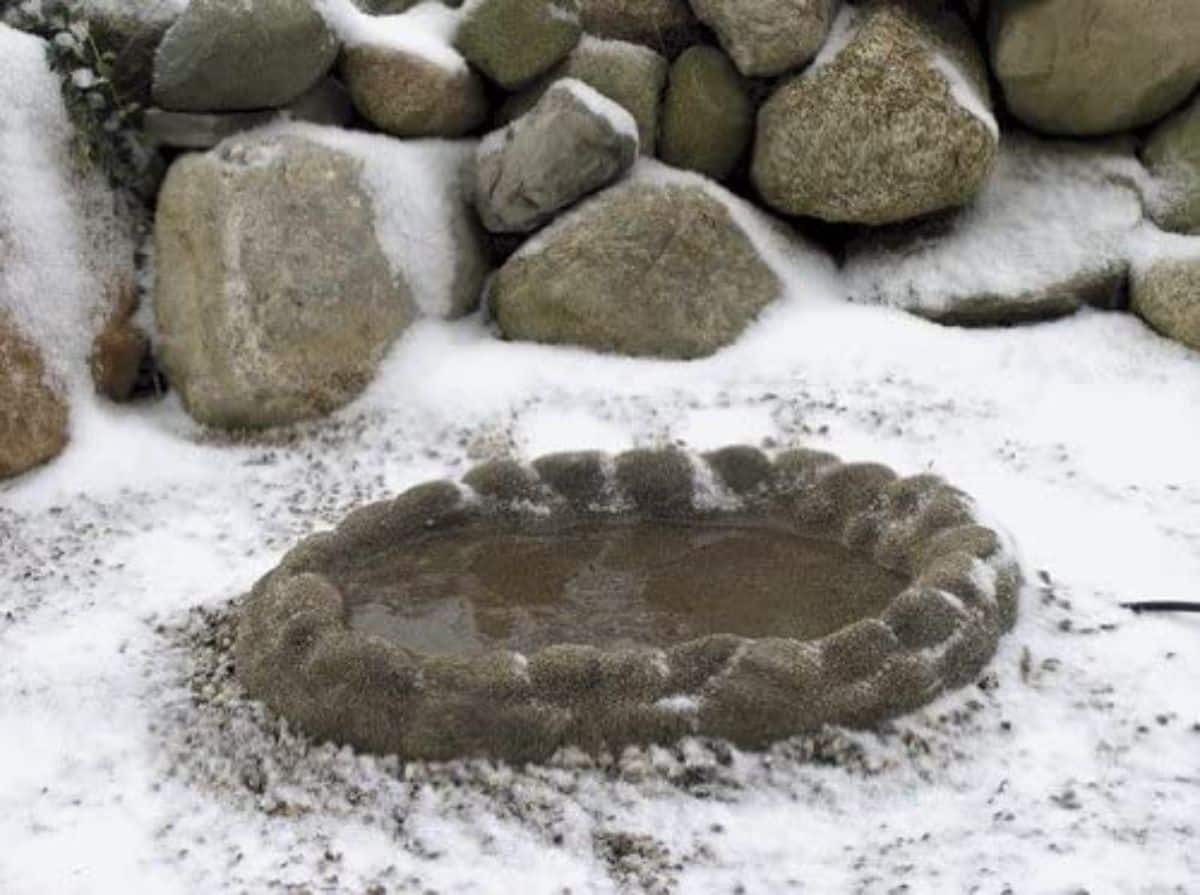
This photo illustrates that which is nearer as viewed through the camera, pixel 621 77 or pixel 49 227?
pixel 49 227

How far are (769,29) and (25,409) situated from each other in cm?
398

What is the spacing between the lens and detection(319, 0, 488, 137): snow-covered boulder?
22.6ft

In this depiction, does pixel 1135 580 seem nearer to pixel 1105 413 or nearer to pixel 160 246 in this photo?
pixel 1105 413

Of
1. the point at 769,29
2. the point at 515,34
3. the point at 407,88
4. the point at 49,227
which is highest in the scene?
the point at 769,29

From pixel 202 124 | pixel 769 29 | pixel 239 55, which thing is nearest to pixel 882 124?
pixel 769 29

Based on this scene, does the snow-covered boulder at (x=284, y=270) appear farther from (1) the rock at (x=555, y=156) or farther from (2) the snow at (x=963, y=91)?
(2) the snow at (x=963, y=91)

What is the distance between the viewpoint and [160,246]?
6711mm

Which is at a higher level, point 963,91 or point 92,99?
point 963,91

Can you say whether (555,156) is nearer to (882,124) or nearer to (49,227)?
(882,124)

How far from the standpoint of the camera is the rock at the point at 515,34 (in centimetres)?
707

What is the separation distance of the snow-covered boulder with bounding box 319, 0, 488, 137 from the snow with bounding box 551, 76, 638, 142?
58 cm

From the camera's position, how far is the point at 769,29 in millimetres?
6926

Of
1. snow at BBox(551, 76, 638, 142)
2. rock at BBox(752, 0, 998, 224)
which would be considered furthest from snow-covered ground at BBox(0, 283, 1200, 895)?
snow at BBox(551, 76, 638, 142)

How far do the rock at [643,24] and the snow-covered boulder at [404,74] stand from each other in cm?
72
